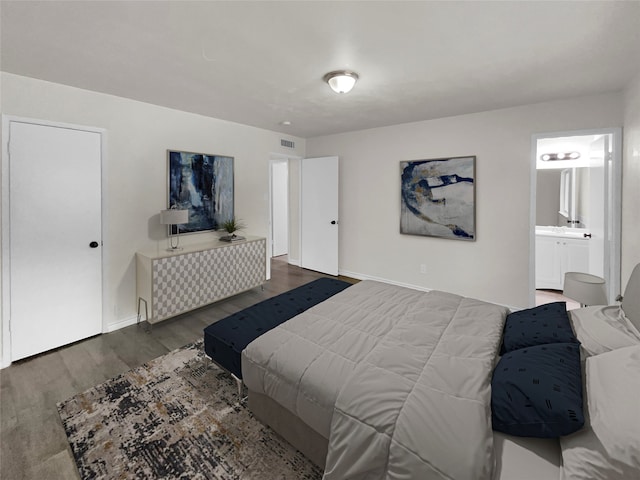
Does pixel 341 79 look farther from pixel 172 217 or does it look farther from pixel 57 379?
pixel 57 379

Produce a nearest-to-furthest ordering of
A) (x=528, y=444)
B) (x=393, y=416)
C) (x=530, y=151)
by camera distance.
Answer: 1. (x=528, y=444)
2. (x=393, y=416)
3. (x=530, y=151)

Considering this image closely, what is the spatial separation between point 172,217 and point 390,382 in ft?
9.77

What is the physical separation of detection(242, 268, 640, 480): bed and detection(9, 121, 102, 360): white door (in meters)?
2.24

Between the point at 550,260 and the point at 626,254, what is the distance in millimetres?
1668

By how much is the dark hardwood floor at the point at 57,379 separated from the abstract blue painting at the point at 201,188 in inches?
45.5

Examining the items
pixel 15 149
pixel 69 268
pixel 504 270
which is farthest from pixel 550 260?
pixel 15 149

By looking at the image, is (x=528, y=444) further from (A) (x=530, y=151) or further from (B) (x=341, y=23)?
(A) (x=530, y=151)

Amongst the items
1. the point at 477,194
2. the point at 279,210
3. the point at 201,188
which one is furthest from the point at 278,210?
the point at 477,194

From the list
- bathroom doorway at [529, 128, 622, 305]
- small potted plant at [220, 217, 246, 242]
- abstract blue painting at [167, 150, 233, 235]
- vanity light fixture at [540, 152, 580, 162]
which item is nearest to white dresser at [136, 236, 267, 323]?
small potted plant at [220, 217, 246, 242]

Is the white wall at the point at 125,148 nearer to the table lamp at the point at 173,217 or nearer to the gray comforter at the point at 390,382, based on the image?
the table lamp at the point at 173,217

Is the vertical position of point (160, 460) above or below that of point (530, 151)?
below

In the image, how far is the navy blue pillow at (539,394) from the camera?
1.07m

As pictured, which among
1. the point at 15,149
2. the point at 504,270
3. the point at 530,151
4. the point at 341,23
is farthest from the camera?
the point at 504,270

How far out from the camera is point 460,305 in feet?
7.62
